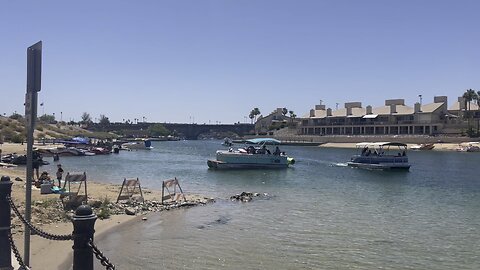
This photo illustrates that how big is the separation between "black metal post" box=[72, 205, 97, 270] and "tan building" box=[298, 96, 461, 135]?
493 feet

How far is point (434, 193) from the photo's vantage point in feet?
125

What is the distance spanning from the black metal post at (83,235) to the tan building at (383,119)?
15031cm

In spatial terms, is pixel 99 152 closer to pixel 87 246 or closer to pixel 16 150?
pixel 16 150

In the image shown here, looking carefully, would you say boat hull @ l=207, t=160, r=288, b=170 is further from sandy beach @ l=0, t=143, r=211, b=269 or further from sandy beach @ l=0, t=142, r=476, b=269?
sandy beach @ l=0, t=143, r=211, b=269

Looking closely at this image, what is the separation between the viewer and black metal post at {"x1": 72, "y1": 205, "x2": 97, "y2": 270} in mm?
5574

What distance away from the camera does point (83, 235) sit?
18.4ft

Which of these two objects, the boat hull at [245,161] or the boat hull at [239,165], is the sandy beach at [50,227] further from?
the boat hull at [245,161]

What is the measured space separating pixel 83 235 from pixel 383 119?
161506mm

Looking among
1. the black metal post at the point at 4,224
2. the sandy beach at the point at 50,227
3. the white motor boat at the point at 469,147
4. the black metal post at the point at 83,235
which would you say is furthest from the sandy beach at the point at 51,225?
the white motor boat at the point at 469,147

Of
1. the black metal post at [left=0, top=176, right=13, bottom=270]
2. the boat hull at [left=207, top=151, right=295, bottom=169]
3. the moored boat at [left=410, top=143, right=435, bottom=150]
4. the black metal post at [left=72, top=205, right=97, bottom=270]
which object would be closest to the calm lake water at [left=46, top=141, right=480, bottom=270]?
the black metal post at [left=0, top=176, right=13, bottom=270]

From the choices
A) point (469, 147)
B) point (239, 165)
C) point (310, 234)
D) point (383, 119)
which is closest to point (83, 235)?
point (310, 234)

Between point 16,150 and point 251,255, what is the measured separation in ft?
236

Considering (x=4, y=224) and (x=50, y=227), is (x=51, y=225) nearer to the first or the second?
(x=50, y=227)

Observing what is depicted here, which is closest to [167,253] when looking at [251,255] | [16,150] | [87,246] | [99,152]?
[251,255]
